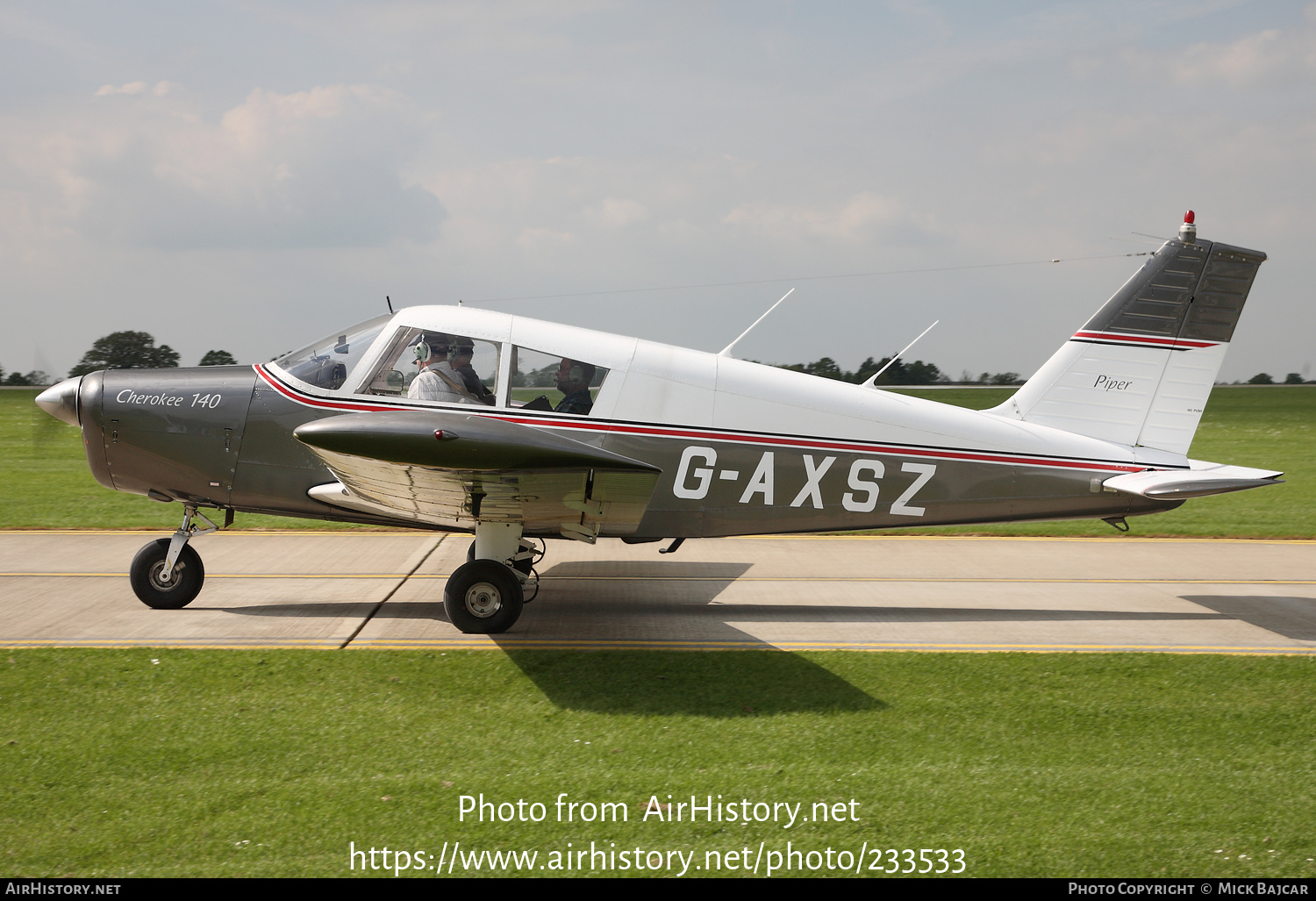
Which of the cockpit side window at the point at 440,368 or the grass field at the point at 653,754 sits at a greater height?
the cockpit side window at the point at 440,368

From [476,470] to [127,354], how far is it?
7.32 m

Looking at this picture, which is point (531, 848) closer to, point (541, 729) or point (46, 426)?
point (541, 729)

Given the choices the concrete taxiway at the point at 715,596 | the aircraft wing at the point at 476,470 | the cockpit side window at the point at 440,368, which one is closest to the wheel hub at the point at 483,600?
the concrete taxiway at the point at 715,596

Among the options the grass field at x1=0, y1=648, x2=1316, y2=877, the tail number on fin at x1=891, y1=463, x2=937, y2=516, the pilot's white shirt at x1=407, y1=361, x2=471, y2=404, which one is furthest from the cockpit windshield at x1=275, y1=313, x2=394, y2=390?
the tail number on fin at x1=891, y1=463, x2=937, y2=516

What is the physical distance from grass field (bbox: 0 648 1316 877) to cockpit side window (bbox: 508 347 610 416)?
1806 millimetres

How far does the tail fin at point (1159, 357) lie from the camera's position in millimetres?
7742

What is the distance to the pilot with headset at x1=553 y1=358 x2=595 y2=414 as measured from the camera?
22.3 ft

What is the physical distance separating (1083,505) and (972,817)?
14.1ft

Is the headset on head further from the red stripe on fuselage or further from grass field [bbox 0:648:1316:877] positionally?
the red stripe on fuselage

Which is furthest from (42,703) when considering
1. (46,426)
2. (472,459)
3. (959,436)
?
(959,436)

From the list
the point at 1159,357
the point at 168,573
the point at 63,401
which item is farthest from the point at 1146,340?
the point at 63,401

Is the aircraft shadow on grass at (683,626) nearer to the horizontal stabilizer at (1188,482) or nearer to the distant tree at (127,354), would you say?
the horizontal stabilizer at (1188,482)

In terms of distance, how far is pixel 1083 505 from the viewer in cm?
749

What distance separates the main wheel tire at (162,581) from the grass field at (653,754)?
1.22m
